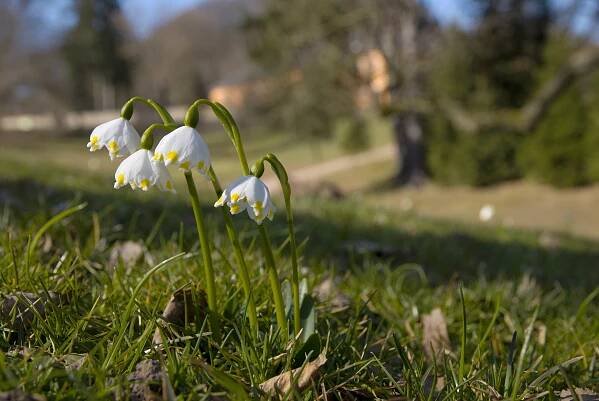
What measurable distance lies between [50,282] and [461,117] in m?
13.9

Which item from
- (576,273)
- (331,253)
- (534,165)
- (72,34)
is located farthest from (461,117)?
(72,34)

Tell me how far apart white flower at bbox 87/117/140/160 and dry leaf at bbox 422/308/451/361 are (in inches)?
43.5

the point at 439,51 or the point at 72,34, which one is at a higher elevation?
the point at 72,34

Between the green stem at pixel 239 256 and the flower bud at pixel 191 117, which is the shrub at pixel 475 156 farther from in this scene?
the flower bud at pixel 191 117

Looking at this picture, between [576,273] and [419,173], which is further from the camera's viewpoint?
[419,173]

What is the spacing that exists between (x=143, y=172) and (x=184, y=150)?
0.40 feet

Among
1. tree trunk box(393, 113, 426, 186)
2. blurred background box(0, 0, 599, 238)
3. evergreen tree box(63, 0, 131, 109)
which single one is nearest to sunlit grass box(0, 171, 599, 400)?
blurred background box(0, 0, 599, 238)

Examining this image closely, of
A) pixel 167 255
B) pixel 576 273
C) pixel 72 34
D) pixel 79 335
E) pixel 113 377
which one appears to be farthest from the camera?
pixel 72 34

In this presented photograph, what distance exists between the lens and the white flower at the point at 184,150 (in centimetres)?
117

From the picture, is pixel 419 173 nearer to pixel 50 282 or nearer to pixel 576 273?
pixel 576 273

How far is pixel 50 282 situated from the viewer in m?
1.62

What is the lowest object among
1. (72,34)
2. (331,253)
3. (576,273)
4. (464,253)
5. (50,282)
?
(576,273)

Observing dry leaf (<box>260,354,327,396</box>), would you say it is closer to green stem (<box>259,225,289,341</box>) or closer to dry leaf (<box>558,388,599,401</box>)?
green stem (<box>259,225,289,341</box>)

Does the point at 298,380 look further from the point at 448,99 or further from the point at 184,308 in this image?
the point at 448,99
